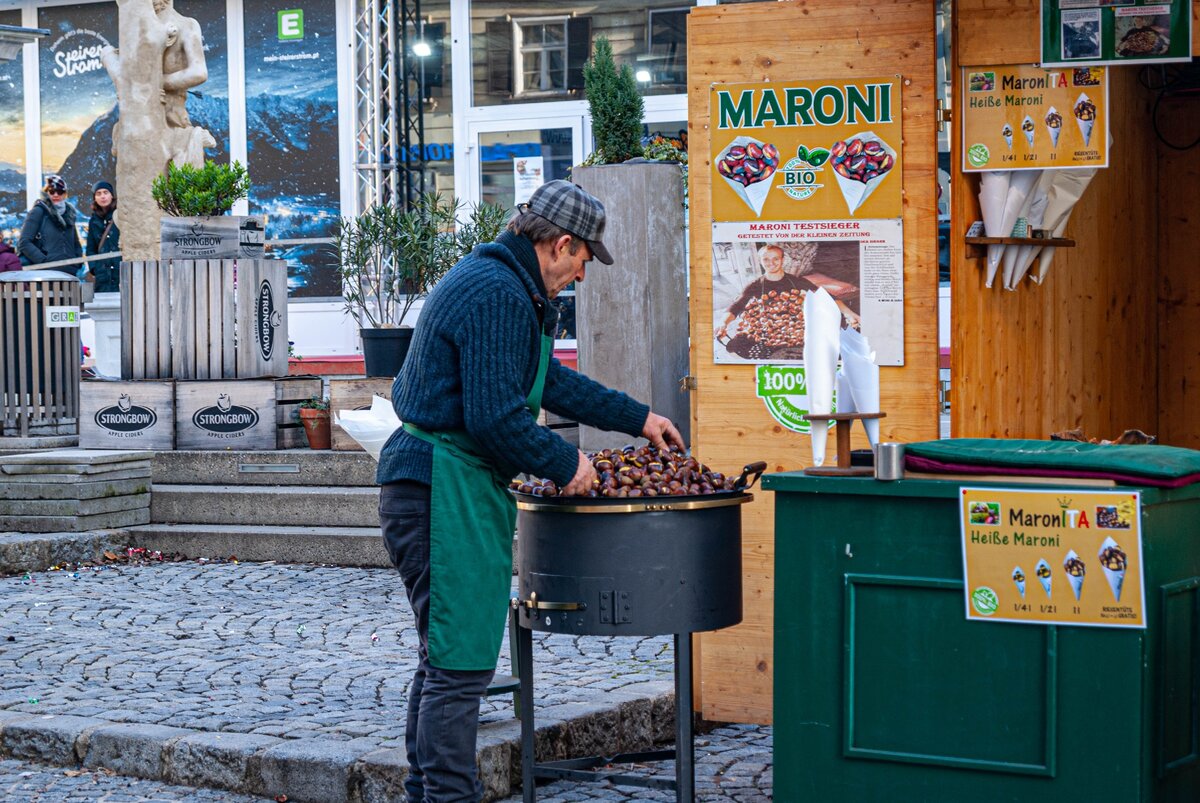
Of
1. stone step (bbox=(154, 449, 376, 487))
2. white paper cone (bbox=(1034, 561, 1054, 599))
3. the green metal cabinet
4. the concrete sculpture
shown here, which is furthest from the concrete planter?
white paper cone (bbox=(1034, 561, 1054, 599))

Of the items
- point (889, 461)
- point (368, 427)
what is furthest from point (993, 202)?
point (368, 427)

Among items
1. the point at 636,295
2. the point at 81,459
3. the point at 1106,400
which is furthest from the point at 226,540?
the point at 1106,400

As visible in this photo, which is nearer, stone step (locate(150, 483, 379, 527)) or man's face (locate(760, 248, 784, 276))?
man's face (locate(760, 248, 784, 276))

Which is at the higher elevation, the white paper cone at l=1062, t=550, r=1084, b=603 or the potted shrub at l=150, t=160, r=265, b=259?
the potted shrub at l=150, t=160, r=265, b=259

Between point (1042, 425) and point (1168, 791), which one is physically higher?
point (1042, 425)

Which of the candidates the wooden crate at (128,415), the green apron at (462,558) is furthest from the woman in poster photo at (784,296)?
the wooden crate at (128,415)

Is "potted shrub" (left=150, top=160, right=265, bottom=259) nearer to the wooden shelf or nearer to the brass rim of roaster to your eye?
the wooden shelf

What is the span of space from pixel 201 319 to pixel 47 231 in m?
6.00

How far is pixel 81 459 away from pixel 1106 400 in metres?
6.17

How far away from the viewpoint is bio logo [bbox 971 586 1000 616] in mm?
3990

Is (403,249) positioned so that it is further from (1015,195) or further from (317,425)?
(1015,195)

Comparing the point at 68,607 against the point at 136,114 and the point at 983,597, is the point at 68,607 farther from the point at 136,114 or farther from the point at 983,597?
the point at 136,114

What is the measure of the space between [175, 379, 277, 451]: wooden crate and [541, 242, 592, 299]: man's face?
6.42 m

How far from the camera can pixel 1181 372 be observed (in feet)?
25.5
